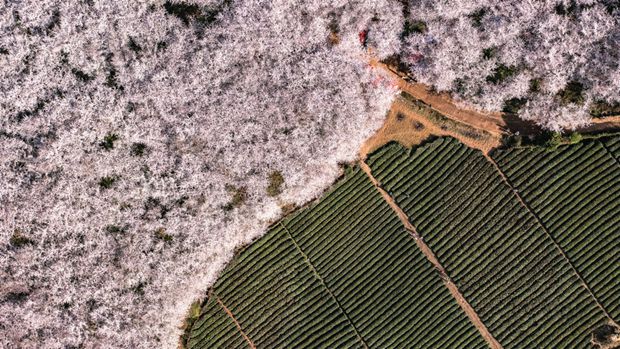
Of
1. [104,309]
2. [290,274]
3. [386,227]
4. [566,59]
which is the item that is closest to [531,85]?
[566,59]

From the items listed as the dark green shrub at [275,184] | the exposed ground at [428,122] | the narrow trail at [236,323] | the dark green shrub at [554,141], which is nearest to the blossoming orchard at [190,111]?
the dark green shrub at [275,184]

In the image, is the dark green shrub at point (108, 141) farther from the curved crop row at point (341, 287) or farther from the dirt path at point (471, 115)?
the dirt path at point (471, 115)

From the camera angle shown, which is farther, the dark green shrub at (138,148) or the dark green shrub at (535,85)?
the dark green shrub at (138,148)

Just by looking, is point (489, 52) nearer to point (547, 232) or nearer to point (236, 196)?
point (547, 232)

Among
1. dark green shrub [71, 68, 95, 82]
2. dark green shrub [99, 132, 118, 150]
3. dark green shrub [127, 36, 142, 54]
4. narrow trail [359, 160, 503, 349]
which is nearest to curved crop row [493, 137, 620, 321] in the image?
narrow trail [359, 160, 503, 349]

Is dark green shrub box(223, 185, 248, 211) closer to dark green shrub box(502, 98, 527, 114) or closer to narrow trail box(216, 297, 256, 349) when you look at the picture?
narrow trail box(216, 297, 256, 349)

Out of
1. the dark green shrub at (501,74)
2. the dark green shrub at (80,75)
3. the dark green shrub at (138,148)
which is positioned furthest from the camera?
the dark green shrub at (80,75)

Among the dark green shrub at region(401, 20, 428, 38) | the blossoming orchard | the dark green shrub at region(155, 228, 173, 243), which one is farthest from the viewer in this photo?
the dark green shrub at region(155, 228, 173, 243)

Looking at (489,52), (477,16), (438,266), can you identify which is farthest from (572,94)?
(438,266)
